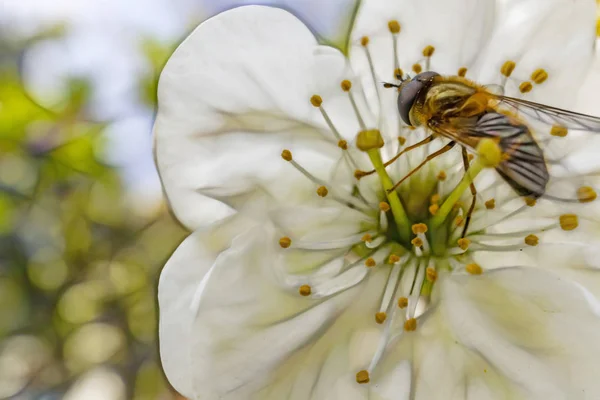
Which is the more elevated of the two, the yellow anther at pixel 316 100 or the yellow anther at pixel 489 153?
the yellow anther at pixel 489 153

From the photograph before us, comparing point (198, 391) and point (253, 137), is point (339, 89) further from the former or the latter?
point (198, 391)

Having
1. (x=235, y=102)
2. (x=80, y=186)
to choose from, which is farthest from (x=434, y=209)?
(x=80, y=186)

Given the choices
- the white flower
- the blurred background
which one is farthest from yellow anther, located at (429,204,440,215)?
the blurred background

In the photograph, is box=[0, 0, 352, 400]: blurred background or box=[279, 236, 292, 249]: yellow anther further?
box=[0, 0, 352, 400]: blurred background

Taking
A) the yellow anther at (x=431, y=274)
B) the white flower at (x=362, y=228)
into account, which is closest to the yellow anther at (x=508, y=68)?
the white flower at (x=362, y=228)

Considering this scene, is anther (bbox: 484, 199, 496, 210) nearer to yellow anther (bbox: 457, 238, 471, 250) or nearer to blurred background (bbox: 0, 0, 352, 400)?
yellow anther (bbox: 457, 238, 471, 250)

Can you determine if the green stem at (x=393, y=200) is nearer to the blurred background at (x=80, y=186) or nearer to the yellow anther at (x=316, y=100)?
the yellow anther at (x=316, y=100)
